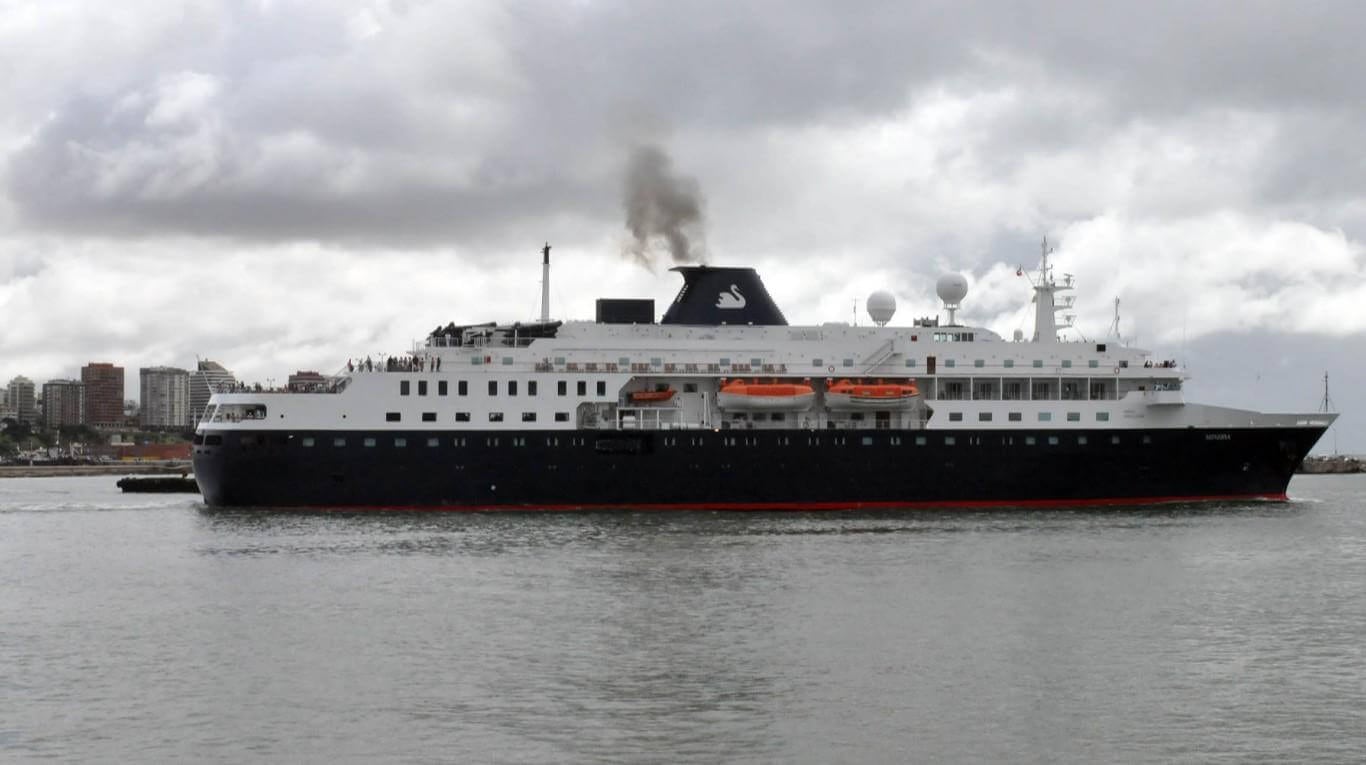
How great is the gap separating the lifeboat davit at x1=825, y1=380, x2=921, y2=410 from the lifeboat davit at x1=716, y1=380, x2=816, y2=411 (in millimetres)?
860

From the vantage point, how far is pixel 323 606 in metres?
28.4

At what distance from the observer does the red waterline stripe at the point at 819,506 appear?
159 feet

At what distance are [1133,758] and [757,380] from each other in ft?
113

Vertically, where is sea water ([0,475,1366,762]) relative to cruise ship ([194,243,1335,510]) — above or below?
below

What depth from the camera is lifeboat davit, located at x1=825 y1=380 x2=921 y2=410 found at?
50.6m

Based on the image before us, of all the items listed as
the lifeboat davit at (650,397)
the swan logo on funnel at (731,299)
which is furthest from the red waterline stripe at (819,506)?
the swan logo on funnel at (731,299)

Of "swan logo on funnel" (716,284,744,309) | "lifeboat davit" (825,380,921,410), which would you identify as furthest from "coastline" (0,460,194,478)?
"lifeboat davit" (825,380,921,410)

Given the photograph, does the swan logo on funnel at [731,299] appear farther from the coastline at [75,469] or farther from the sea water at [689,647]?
the coastline at [75,469]

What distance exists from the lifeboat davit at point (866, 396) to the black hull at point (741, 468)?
1.39 meters

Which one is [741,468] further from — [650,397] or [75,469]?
[75,469]

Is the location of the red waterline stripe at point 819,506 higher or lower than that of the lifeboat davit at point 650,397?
lower

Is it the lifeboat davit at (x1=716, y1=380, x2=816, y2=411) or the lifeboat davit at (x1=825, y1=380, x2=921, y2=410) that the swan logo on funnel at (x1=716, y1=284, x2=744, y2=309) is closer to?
the lifeboat davit at (x1=716, y1=380, x2=816, y2=411)

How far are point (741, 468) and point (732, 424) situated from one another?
2.15 metres

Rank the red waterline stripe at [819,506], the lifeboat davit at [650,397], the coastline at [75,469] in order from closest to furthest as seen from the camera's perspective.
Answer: the red waterline stripe at [819,506], the lifeboat davit at [650,397], the coastline at [75,469]
